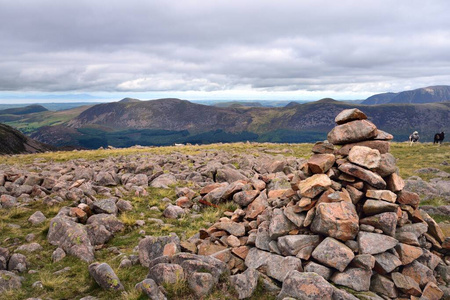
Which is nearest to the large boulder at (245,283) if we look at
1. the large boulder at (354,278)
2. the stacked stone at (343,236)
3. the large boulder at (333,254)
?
the stacked stone at (343,236)

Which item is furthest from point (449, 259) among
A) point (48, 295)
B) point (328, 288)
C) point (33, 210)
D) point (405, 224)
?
point (33, 210)

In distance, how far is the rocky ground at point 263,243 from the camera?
31.5 ft

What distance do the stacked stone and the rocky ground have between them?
41mm

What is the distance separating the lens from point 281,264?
10555mm

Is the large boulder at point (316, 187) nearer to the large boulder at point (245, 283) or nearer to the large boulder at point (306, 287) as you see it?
the large boulder at point (306, 287)

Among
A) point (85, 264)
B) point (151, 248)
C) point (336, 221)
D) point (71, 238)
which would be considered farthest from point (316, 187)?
point (71, 238)

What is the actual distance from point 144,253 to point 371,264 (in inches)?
342

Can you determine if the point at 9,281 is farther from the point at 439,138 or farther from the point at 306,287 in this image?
the point at 439,138

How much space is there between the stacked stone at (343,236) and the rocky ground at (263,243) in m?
0.04

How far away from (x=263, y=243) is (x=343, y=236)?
3194 mm

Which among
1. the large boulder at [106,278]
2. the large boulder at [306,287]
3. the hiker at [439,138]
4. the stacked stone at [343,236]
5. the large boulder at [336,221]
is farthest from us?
the hiker at [439,138]

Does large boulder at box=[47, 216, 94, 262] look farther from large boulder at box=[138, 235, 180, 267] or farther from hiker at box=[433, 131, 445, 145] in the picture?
hiker at box=[433, 131, 445, 145]

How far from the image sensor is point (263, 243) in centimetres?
1180

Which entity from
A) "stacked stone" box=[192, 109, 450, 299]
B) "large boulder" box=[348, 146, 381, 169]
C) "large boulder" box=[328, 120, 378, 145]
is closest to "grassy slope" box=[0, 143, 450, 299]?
"stacked stone" box=[192, 109, 450, 299]
